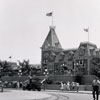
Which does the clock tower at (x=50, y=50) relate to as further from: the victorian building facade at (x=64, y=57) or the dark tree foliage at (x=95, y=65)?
the dark tree foliage at (x=95, y=65)

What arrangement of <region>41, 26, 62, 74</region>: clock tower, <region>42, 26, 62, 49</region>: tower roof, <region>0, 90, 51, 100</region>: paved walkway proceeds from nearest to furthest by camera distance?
<region>0, 90, 51, 100</region>: paved walkway → <region>41, 26, 62, 74</region>: clock tower → <region>42, 26, 62, 49</region>: tower roof

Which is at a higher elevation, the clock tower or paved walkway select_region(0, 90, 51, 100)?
the clock tower

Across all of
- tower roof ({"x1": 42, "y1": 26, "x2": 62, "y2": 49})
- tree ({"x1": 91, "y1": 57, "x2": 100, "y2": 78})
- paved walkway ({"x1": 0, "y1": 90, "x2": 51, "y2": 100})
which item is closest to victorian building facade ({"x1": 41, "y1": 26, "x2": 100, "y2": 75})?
tower roof ({"x1": 42, "y1": 26, "x2": 62, "y2": 49})

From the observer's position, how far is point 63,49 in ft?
314

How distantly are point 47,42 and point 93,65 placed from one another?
64.5ft

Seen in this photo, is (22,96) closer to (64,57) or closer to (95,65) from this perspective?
(95,65)

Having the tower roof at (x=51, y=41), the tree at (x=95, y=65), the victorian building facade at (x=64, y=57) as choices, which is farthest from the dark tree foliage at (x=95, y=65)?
the tower roof at (x=51, y=41)

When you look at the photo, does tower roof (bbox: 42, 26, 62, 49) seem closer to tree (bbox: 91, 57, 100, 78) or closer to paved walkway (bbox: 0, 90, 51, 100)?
tree (bbox: 91, 57, 100, 78)

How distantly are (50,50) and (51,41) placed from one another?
2.78 meters

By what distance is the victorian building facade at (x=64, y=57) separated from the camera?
81.1 m

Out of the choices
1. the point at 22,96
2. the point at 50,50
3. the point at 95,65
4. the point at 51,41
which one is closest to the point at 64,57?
the point at 50,50

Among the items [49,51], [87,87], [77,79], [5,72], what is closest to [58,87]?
[87,87]

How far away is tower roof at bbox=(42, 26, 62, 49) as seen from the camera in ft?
310

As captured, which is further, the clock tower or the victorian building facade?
the clock tower
